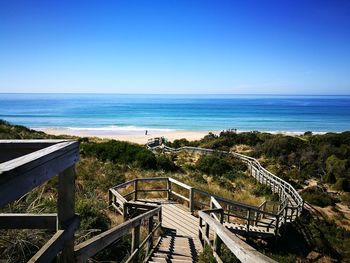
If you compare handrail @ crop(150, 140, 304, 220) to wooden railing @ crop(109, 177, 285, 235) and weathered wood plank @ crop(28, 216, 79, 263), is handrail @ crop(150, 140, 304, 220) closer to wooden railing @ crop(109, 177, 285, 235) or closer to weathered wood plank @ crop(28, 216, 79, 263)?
wooden railing @ crop(109, 177, 285, 235)

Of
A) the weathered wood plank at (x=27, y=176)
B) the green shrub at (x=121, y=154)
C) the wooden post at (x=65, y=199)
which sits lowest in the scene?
the green shrub at (x=121, y=154)

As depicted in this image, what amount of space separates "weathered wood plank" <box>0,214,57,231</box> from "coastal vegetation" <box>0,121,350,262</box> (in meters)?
1.71

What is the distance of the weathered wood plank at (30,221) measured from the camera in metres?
2.18

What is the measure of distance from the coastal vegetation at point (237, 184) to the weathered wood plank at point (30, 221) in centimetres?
171

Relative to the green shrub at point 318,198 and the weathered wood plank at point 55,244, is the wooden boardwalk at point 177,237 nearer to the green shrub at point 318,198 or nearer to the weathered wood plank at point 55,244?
the weathered wood plank at point 55,244

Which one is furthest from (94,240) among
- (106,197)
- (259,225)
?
(259,225)

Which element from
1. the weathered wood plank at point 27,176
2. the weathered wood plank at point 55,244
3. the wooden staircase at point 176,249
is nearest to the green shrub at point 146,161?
the wooden staircase at point 176,249

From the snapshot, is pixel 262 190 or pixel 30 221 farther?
pixel 262 190

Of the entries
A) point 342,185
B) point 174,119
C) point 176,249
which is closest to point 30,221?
point 176,249

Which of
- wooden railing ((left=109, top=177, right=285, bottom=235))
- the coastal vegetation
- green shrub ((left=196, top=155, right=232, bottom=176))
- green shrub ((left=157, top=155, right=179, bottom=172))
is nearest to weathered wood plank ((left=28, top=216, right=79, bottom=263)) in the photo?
the coastal vegetation

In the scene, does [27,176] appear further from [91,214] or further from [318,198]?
[318,198]

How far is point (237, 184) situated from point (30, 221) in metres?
16.2

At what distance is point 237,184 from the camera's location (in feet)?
57.6

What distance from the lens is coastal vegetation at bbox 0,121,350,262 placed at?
5.49 m
